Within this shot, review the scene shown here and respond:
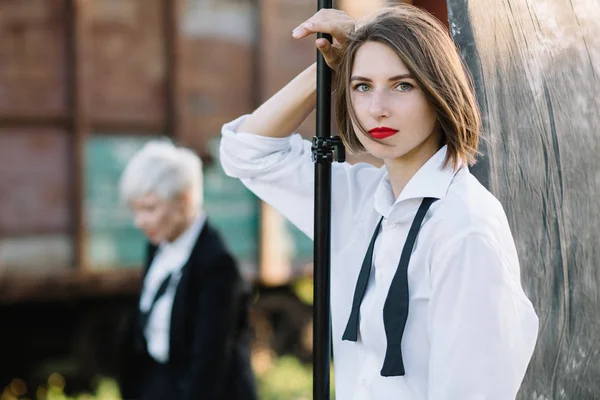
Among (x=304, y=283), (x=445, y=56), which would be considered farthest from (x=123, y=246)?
(x=445, y=56)

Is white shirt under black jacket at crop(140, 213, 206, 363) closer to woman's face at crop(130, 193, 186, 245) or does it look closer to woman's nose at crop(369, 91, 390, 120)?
woman's face at crop(130, 193, 186, 245)

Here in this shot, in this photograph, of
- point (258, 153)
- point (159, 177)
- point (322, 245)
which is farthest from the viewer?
point (159, 177)

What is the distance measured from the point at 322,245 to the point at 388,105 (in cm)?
33

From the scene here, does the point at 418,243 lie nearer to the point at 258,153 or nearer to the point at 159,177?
the point at 258,153

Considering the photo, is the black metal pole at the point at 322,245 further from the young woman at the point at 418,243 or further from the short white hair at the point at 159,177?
the short white hair at the point at 159,177

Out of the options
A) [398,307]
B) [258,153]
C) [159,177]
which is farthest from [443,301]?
[159,177]

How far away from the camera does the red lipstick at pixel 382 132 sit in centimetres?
149

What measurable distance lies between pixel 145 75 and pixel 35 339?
1973 mm

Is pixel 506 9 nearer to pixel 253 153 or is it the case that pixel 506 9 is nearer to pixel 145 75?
pixel 253 153

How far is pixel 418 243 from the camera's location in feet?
4.77

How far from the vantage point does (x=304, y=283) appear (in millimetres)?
6430

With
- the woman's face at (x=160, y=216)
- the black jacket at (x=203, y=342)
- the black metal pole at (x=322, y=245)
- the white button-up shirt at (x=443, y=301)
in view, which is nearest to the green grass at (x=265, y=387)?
the black jacket at (x=203, y=342)

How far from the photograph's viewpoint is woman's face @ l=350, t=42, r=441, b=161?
4.84 ft

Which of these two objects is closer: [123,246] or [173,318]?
[173,318]
